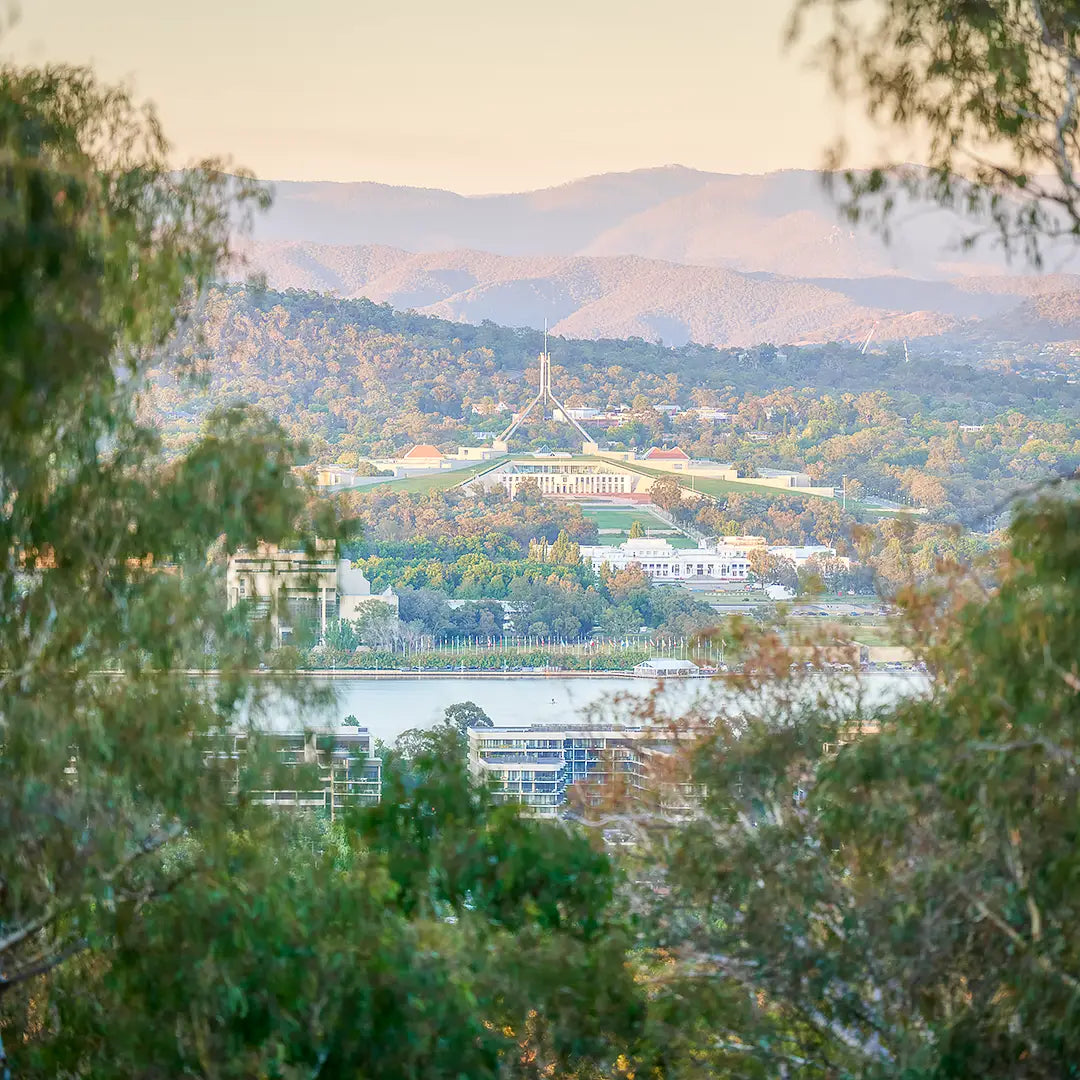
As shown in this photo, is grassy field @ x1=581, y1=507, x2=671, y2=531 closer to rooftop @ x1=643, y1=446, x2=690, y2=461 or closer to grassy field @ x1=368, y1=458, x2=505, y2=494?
rooftop @ x1=643, y1=446, x2=690, y2=461

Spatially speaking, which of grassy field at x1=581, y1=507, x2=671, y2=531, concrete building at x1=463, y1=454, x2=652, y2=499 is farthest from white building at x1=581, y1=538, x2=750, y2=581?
concrete building at x1=463, y1=454, x2=652, y2=499

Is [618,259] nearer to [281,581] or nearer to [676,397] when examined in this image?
[676,397]

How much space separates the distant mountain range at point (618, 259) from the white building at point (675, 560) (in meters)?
18.9

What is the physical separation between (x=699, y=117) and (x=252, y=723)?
1594 inches

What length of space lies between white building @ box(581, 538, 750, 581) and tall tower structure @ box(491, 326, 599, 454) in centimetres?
810

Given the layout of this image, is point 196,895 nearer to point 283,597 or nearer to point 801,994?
point 283,597

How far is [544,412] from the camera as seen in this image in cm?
4147

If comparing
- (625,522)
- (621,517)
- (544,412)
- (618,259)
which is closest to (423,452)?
(621,517)

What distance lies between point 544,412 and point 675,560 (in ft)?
37.3

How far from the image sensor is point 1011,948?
3.38 m

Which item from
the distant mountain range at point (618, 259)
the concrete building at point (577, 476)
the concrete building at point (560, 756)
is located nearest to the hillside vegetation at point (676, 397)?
the concrete building at point (577, 476)

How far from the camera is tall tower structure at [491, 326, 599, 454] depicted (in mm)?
39500

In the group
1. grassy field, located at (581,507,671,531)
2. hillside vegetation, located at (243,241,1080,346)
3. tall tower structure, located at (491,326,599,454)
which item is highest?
hillside vegetation, located at (243,241,1080,346)

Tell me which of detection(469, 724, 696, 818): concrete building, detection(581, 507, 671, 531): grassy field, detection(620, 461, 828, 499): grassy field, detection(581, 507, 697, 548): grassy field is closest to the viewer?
detection(469, 724, 696, 818): concrete building
